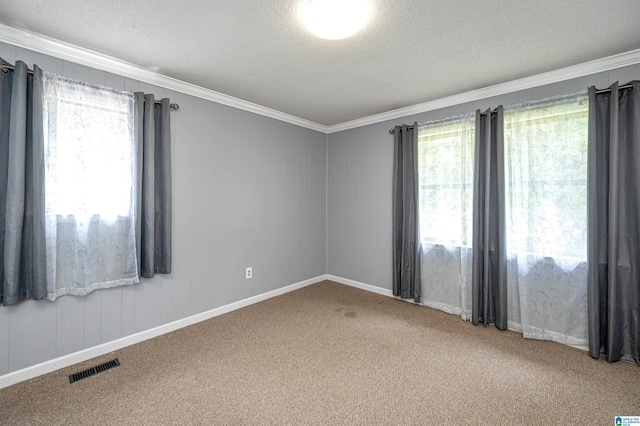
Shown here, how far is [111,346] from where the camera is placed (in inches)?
96.4

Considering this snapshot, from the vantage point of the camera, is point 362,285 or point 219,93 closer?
point 219,93

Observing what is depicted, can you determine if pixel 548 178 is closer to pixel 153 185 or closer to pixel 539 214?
pixel 539 214

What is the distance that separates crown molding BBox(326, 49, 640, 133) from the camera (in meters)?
2.34

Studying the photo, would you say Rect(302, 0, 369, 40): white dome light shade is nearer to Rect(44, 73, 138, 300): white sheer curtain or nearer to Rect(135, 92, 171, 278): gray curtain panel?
Rect(135, 92, 171, 278): gray curtain panel

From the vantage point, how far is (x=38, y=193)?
2055 millimetres

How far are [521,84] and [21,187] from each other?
4.34 meters

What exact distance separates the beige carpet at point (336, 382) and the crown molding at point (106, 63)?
2445 mm

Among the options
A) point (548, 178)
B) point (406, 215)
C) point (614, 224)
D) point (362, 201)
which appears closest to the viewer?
point (614, 224)

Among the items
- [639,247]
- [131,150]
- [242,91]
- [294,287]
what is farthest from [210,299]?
[639,247]

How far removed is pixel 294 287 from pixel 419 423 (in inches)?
105

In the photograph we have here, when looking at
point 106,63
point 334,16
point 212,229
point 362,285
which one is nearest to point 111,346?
point 212,229

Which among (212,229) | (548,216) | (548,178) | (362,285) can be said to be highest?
(548,178)

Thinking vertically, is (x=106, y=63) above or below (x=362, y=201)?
above

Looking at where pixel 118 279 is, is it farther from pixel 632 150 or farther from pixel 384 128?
pixel 632 150
